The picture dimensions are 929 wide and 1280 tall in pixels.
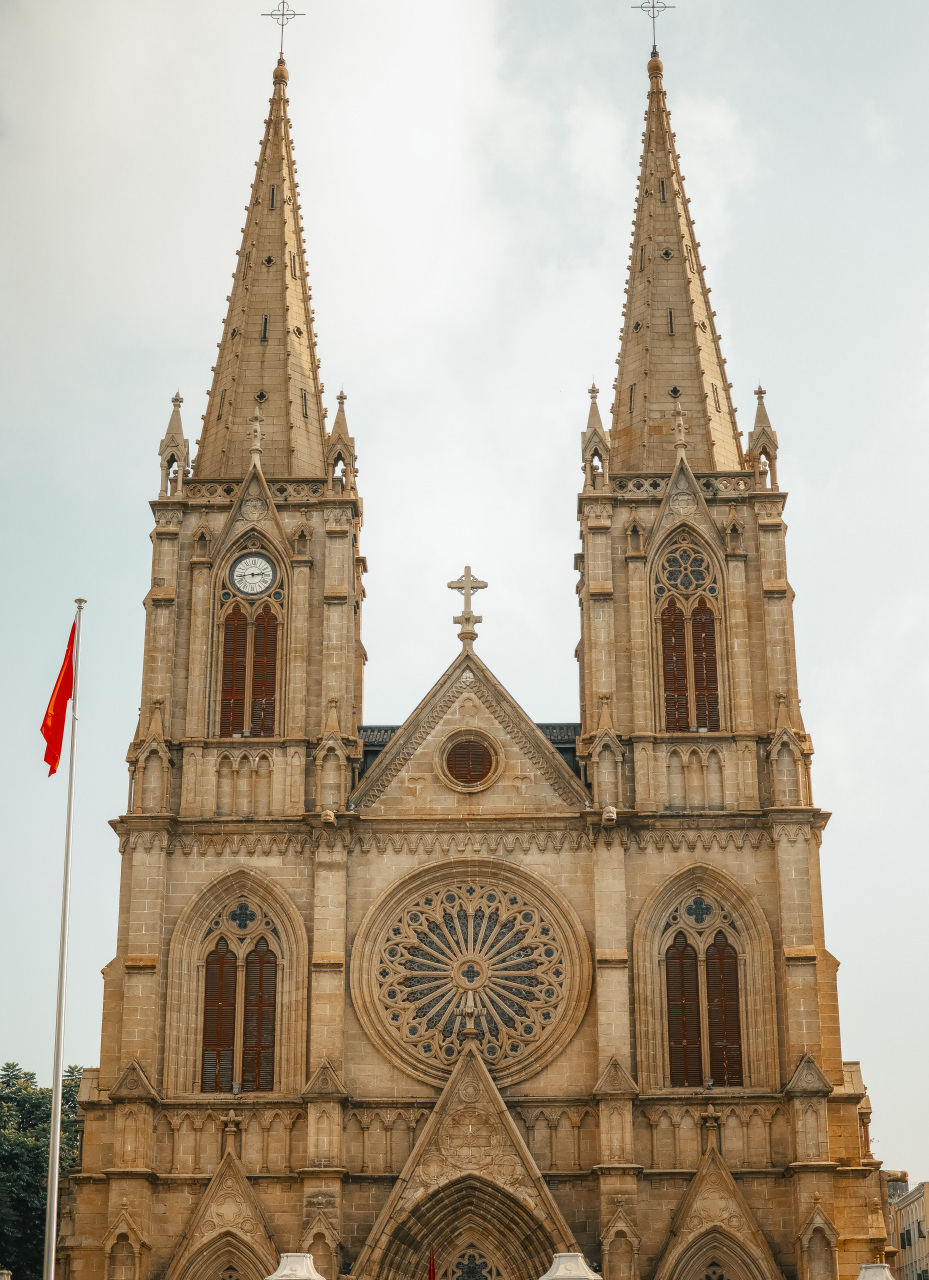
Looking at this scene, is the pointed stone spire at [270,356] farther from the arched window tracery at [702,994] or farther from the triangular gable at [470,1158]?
the triangular gable at [470,1158]

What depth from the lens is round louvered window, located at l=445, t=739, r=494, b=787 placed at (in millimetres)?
45250

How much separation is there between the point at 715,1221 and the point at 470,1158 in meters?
5.83

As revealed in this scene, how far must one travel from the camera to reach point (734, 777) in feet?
147

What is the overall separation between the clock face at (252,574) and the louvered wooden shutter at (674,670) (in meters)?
10.8

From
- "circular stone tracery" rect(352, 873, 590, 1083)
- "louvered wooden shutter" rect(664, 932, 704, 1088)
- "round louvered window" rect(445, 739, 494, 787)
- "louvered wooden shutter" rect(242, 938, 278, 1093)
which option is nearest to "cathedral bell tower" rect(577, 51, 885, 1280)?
"louvered wooden shutter" rect(664, 932, 704, 1088)

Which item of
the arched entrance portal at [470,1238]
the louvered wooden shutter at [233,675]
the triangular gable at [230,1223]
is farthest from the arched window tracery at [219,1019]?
the louvered wooden shutter at [233,675]

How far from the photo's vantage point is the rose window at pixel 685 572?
47062mm

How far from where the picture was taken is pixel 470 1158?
4031 cm

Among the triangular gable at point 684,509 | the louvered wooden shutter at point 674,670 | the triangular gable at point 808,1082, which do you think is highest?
the triangular gable at point 684,509

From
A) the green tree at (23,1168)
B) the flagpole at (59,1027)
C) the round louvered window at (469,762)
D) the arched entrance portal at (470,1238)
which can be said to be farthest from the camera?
the green tree at (23,1168)

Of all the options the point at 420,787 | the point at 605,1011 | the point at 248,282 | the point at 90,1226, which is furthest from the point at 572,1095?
the point at 248,282

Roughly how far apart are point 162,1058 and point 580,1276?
14488 mm

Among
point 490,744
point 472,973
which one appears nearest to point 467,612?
point 490,744

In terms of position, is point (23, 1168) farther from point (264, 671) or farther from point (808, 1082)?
point (808, 1082)
